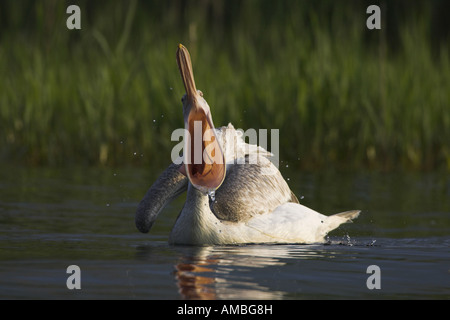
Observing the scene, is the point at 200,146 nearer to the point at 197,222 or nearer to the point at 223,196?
the point at 197,222

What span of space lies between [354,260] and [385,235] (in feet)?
5.31

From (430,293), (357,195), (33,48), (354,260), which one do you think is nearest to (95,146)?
(33,48)

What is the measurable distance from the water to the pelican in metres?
0.17

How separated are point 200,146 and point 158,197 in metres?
1.17

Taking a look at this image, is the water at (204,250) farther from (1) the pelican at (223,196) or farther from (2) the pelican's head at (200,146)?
(2) the pelican's head at (200,146)

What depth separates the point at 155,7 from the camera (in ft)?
59.5

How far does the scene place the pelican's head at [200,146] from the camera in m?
7.85

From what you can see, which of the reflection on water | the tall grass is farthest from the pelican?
the tall grass

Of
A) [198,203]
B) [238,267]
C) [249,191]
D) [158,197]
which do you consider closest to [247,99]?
[158,197]

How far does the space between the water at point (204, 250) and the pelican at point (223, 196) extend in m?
0.17

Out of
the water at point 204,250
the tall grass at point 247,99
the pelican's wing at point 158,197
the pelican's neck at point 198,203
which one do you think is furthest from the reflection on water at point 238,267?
the tall grass at point 247,99

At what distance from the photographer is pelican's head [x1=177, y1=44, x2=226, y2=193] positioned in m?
7.85

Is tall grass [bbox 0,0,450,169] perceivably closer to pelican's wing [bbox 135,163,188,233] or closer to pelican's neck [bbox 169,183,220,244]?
pelican's wing [bbox 135,163,188,233]

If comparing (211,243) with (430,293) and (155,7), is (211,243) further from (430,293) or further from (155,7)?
(155,7)
